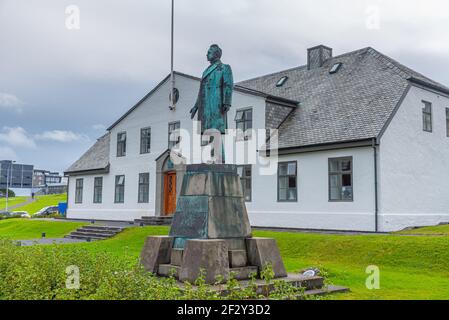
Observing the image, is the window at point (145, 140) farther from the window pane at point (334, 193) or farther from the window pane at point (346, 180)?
the window pane at point (346, 180)

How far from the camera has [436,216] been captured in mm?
21906

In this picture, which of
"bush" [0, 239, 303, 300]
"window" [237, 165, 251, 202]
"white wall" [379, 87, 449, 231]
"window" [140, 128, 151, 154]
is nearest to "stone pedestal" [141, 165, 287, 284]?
"bush" [0, 239, 303, 300]

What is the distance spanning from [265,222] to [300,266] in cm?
931

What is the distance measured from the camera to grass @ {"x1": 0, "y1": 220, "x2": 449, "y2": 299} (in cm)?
1021

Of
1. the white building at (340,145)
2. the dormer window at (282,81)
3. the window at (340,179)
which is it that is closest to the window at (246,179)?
the white building at (340,145)

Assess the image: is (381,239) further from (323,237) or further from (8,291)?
(8,291)

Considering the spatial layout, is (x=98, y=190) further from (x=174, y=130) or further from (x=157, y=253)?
(x=157, y=253)

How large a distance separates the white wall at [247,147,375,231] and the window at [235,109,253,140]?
2.08 metres

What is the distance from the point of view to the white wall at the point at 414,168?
19.6 m

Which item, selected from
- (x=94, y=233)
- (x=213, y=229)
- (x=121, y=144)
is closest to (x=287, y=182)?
(x=94, y=233)

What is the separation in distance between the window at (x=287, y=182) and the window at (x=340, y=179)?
1.90 meters

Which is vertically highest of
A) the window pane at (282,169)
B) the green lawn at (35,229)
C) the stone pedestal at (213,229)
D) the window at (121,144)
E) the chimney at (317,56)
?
the chimney at (317,56)

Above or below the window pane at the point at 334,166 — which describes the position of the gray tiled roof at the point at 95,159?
above
